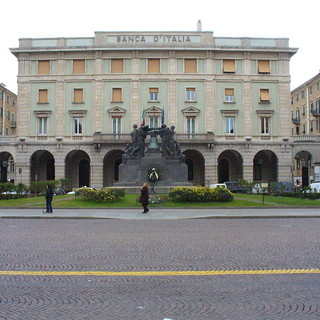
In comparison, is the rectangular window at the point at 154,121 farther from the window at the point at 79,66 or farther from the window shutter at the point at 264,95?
the window shutter at the point at 264,95

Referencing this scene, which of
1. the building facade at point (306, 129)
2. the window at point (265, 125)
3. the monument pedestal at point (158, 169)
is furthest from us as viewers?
the window at point (265, 125)

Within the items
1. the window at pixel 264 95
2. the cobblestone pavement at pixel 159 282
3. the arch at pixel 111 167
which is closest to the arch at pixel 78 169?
the arch at pixel 111 167

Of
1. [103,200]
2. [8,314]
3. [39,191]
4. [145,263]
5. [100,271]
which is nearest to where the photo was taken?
[8,314]

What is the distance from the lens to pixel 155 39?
56375 mm

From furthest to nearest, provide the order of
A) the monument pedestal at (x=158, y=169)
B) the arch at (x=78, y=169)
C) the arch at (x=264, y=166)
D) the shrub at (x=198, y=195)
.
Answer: the arch at (x=264, y=166) → the arch at (x=78, y=169) → the monument pedestal at (x=158, y=169) → the shrub at (x=198, y=195)

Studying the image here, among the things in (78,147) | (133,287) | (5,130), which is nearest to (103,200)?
(133,287)

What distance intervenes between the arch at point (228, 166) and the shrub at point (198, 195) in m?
31.0

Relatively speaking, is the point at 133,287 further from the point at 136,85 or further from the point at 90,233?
the point at 136,85

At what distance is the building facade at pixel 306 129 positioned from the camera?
56000 millimetres

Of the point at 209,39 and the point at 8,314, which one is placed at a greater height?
the point at 209,39

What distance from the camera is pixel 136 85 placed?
56.2 meters

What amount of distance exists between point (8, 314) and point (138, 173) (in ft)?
90.0

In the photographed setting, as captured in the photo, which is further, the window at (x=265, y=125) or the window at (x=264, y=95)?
the window at (x=264, y=95)

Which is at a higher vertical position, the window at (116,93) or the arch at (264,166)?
the window at (116,93)
